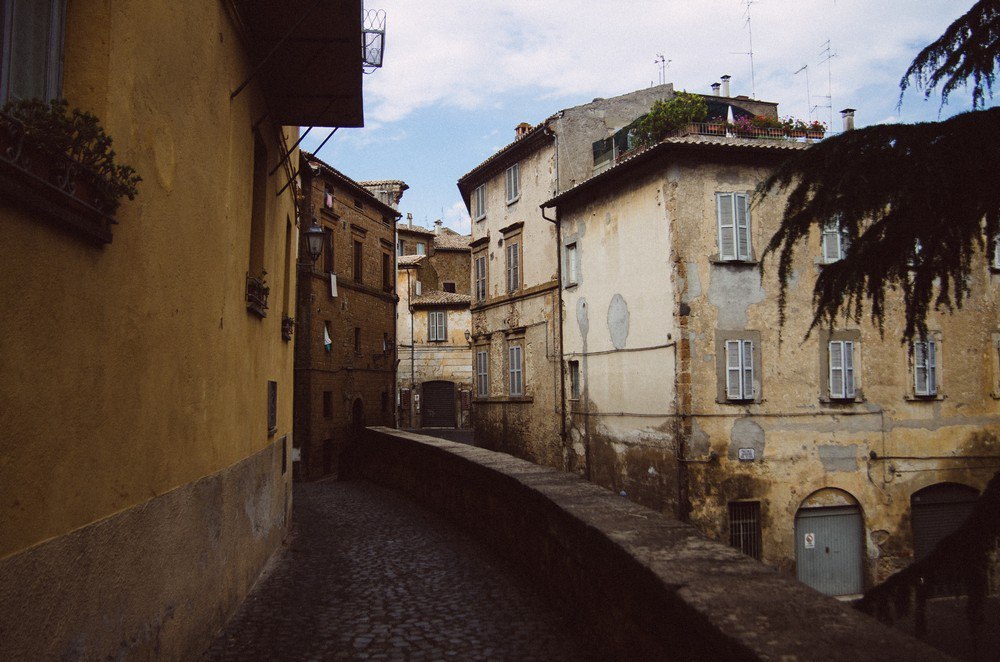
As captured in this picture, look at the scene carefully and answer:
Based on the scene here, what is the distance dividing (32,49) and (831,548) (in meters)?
17.4

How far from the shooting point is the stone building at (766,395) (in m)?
16.0

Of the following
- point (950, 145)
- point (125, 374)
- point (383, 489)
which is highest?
point (950, 145)

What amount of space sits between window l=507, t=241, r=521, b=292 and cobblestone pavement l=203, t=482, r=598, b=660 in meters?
13.9

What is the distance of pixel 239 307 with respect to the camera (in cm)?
624

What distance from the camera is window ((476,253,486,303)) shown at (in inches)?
999

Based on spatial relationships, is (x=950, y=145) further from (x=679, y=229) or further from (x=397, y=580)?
(x=679, y=229)

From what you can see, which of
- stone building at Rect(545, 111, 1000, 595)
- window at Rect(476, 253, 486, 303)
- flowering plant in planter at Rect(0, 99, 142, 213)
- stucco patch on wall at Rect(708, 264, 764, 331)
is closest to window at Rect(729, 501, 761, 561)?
stone building at Rect(545, 111, 1000, 595)

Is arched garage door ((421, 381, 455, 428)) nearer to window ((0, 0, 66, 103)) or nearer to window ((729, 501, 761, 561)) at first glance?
window ((729, 501, 761, 561))

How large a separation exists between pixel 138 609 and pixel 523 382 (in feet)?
62.2

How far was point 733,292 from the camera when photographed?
1620cm

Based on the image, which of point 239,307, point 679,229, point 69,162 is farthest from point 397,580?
point 679,229

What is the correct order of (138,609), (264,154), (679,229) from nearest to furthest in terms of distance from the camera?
(138,609), (264,154), (679,229)

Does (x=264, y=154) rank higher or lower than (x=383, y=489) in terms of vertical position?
higher

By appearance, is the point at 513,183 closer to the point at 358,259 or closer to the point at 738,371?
the point at 358,259
